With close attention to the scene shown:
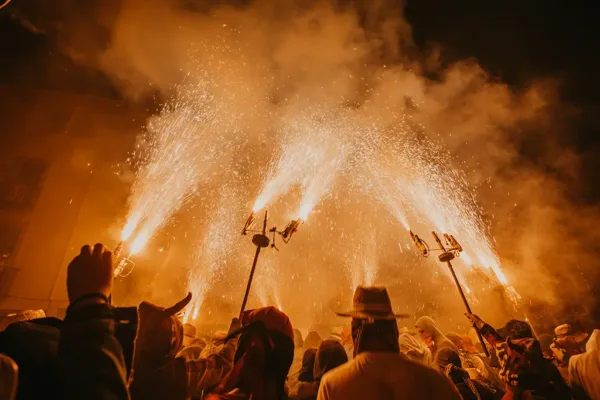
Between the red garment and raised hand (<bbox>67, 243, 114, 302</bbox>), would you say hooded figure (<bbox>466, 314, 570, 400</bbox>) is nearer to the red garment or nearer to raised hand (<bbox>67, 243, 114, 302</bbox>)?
the red garment

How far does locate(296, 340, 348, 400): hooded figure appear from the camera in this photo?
4125 millimetres

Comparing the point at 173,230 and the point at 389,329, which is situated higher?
the point at 173,230

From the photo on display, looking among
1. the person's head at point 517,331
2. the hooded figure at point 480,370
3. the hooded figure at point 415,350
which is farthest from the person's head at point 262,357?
the hooded figure at point 480,370

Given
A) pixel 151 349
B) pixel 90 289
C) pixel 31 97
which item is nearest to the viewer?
pixel 90 289

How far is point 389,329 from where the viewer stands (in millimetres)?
2807

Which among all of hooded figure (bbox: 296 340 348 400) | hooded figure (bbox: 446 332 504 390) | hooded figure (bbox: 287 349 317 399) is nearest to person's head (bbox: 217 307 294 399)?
hooded figure (bbox: 296 340 348 400)

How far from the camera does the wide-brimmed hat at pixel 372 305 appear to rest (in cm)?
295

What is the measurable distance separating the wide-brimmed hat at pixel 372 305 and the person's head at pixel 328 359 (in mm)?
1474

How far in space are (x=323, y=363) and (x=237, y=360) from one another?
67.6 inches

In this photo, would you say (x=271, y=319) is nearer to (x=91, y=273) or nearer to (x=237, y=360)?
(x=237, y=360)

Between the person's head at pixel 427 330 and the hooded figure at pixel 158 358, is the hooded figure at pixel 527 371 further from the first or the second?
the hooded figure at pixel 158 358

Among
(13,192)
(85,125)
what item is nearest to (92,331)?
(13,192)

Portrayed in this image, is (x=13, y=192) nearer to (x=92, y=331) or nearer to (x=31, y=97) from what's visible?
(x=31, y=97)

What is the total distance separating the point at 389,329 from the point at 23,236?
24.4 meters
